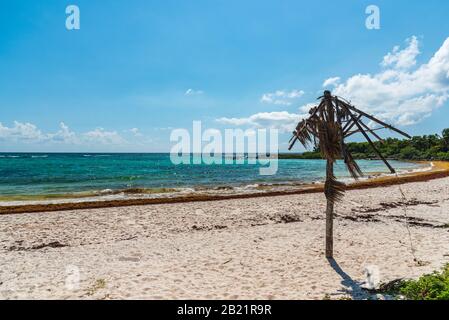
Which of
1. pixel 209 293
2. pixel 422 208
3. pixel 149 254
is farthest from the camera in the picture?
pixel 422 208

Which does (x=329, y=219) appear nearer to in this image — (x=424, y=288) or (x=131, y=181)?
(x=424, y=288)

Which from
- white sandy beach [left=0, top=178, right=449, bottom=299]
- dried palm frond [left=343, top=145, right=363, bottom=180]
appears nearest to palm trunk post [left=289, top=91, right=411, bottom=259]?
dried palm frond [left=343, top=145, right=363, bottom=180]

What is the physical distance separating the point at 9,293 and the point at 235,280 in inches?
194

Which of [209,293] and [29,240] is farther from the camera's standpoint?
[29,240]

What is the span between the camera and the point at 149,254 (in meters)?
9.24

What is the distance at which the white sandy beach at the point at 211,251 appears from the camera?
6.62 m

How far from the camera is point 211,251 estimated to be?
9.42 meters

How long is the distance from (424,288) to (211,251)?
18.5ft

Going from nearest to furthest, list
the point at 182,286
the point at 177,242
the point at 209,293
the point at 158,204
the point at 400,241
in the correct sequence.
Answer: the point at 209,293, the point at 182,286, the point at 400,241, the point at 177,242, the point at 158,204

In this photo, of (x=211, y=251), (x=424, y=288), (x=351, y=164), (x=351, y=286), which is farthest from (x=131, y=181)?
(x=424, y=288)

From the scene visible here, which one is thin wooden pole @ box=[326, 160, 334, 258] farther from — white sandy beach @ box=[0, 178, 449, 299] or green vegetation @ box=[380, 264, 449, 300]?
green vegetation @ box=[380, 264, 449, 300]

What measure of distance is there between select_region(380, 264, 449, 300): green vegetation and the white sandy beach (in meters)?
0.52

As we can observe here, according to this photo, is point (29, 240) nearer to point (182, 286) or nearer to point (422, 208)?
point (182, 286)
